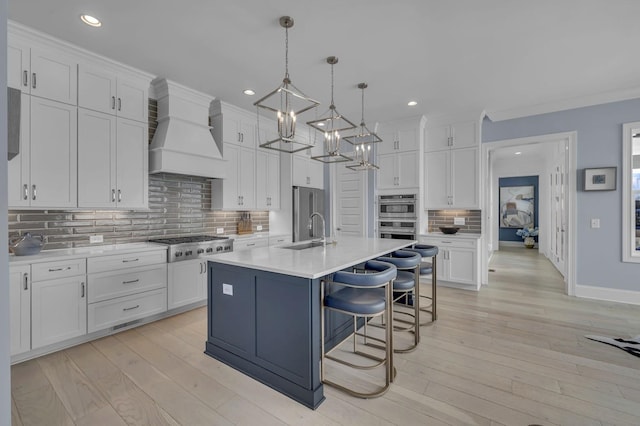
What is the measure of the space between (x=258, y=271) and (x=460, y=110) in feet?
14.3

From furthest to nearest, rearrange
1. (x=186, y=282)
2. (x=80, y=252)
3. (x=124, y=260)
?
1. (x=186, y=282)
2. (x=124, y=260)
3. (x=80, y=252)

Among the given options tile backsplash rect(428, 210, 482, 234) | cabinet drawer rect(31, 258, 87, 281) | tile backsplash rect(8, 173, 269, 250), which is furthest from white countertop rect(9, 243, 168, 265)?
tile backsplash rect(428, 210, 482, 234)

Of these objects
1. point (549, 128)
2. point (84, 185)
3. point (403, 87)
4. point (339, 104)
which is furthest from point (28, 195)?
point (549, 128)

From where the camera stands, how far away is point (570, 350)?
273 cm

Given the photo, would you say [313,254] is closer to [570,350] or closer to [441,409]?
[441,409]

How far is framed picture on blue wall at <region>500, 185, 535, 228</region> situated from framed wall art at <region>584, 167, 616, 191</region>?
217 inches

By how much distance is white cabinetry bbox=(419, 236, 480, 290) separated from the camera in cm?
469

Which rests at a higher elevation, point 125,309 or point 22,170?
point 22,170

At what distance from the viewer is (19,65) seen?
8.76ft

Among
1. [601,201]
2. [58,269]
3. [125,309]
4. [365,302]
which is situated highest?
[601,201]

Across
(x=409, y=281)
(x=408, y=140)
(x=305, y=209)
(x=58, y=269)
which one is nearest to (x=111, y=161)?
(x=58, y=269)

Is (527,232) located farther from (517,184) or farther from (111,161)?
(111,161)

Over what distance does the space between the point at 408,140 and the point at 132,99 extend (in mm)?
4273

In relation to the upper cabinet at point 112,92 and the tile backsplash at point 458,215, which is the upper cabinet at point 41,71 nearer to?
the upper cabinet at point 112,92
